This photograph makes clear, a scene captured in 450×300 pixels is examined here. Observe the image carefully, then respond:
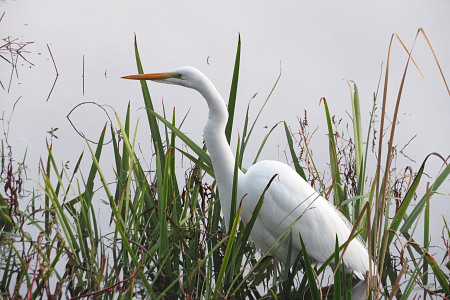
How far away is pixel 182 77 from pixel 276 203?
679 mm

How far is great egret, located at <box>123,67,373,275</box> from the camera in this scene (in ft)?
9.29

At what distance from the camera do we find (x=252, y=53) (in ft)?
20.4

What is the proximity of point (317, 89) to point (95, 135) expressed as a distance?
75.4 inches

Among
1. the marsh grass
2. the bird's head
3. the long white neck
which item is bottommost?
the marsh grass

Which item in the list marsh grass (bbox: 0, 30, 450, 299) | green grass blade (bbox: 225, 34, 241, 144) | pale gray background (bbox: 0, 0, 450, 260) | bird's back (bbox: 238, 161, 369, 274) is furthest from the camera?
pale gray background (bbox: 0, 0, 450, 260)

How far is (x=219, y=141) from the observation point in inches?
112

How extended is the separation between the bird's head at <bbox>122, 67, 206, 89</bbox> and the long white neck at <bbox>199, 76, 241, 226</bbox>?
0.09ft

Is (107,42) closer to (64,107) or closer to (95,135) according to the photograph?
(64,107)

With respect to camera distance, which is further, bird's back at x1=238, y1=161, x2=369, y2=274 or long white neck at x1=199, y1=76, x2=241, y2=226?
bird's back at x1=238, y1=161, x2=369, y2=274

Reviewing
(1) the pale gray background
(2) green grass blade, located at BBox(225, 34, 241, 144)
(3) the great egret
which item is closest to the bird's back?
(3) the great egret

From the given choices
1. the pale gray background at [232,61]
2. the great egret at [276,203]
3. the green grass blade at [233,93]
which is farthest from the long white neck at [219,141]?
the pale gray background at [232,61]

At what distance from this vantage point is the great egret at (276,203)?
2.83 m

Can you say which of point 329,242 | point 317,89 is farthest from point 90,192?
point 317,89

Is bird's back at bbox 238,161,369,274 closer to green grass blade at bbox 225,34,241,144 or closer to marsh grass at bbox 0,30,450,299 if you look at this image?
marsh grass at bbox 0,30,450,299
